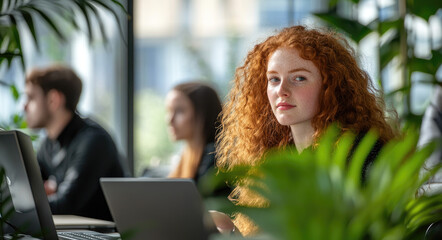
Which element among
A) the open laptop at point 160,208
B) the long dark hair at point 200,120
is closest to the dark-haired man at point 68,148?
the long dark hair at point 200,120

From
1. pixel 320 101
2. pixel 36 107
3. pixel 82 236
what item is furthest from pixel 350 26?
pixel 82 236

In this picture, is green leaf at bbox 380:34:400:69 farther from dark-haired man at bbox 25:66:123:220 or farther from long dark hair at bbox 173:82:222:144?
dark-haired man at bbox 25:66:123:220

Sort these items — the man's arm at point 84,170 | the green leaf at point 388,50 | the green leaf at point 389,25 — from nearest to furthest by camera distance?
the man's arm at point 84,170 → the green leaf at point 389,25 → the green leaf at point 388,50

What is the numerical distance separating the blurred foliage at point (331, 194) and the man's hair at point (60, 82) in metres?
2.67

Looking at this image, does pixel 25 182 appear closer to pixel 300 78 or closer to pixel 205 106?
pixel 300 78

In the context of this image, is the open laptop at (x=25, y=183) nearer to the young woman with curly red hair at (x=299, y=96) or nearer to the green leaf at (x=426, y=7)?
the young woman with curly red hair at (x=299, y=96)

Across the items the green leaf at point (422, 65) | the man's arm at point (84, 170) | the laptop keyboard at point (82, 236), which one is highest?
the laptop keyboard at point (82, 236)

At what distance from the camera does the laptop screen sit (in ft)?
5.07

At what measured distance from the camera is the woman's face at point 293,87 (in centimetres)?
185

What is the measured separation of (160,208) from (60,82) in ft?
6.67

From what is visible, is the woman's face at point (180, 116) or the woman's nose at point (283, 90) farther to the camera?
the woman's face at point (180, 116)

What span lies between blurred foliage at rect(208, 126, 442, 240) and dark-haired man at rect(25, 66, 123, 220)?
220cm

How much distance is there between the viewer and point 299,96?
1854 mm

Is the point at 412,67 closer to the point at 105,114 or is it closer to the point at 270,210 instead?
the point at 105,114
